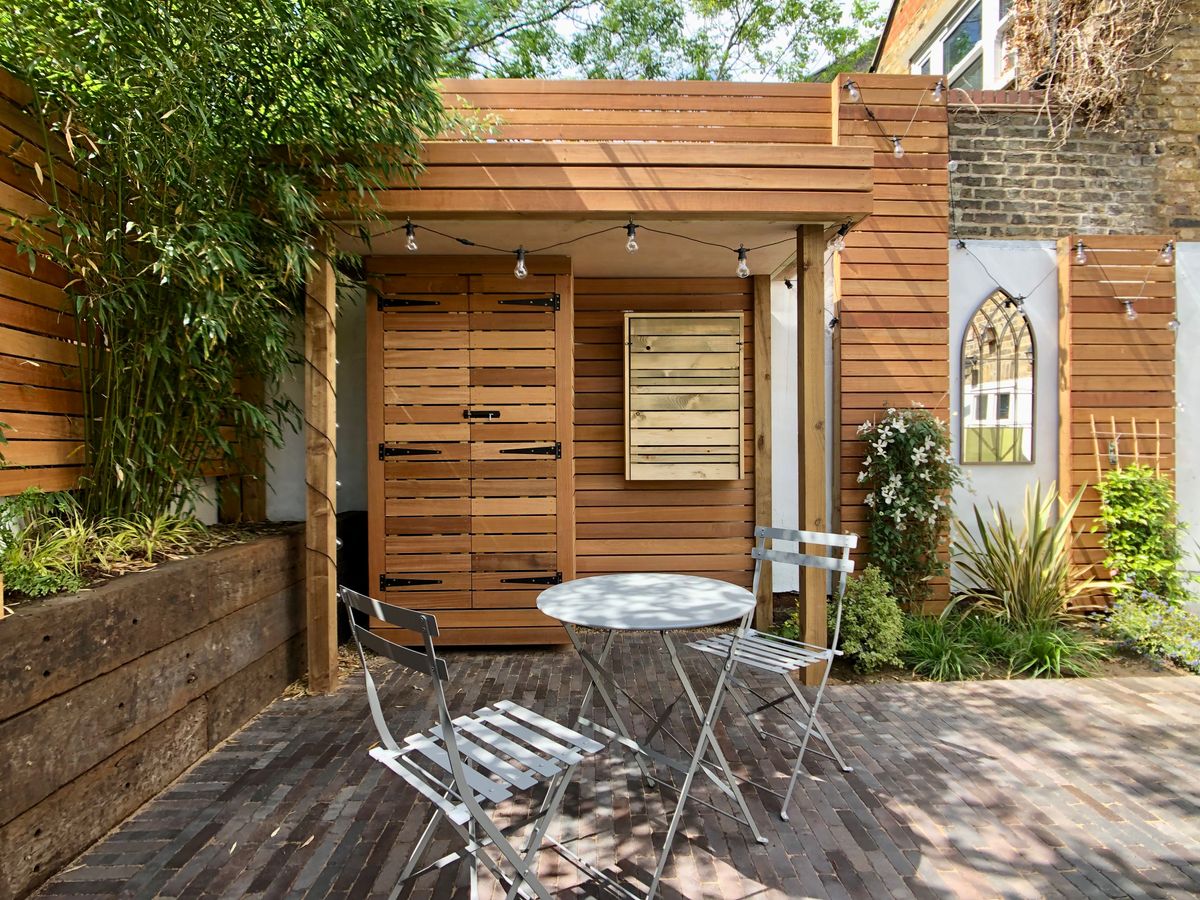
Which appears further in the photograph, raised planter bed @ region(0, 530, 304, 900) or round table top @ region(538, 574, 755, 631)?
round table top @ region(538, 574, 755, 631)

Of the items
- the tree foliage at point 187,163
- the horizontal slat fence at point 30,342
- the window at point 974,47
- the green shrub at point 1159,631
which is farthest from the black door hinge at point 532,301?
the window at point 974,47

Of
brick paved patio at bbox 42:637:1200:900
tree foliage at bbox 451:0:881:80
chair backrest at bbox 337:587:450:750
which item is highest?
tree foliage at bbox 451:0:881:80

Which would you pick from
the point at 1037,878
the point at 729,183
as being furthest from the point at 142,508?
the point at 1037,878

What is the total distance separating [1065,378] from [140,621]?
20.5ft

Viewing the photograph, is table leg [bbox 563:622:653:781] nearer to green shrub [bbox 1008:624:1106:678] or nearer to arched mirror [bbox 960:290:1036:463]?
green shrub [bbox 1008:624:1106:678]

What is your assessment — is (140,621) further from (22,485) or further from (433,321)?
(433,321)

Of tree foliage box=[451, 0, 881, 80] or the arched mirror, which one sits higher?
tree foliage box=[451, 0, 881, 80]

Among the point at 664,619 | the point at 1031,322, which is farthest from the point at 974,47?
the point at 664,619

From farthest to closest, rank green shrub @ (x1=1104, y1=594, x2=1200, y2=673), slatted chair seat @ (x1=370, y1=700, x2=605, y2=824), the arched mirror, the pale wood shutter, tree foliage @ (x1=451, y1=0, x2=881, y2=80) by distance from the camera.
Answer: tree foliage @ (x1=451, y1=0, x2=881, y2=80), the arched mirror, the pale wood shutter, green shrub @ (x1=1104, y1=594, x2=1200, y2=673), slatted chair seat @ (x1=370, y1=700, x2=605, y2=824)

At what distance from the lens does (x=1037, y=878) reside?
2.05 m

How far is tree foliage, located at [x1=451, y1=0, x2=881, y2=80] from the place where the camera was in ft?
37.1

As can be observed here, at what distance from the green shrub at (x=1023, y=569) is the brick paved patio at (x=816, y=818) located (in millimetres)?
1136

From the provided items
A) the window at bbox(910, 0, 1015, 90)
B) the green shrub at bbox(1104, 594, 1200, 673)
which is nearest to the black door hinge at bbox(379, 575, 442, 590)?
the green shrub at bbox(1104, 594, 1200, 673)

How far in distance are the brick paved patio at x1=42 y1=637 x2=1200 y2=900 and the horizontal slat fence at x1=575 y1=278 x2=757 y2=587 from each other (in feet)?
5.77
